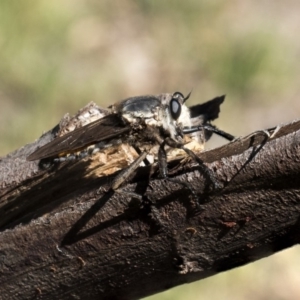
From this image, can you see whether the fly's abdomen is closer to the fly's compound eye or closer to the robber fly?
the robber fly

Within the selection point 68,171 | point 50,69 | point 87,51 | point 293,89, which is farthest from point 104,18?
point 68,171

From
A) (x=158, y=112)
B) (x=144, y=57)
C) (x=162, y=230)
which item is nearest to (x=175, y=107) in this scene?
(x=158, y=112)

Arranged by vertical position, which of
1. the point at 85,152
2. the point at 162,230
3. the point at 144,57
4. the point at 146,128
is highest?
the point at 144,57

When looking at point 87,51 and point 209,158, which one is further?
point 87,51

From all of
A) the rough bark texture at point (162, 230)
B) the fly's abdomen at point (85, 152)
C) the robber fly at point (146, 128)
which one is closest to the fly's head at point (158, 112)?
→ the robber fly at point (146, 128)

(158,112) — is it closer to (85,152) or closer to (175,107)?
(175,107)

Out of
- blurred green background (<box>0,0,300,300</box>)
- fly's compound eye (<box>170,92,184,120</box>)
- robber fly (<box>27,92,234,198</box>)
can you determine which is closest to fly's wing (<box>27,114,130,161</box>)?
robber fly (<box>27,92,234,198</box>)

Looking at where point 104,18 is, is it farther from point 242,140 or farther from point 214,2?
point 242,140

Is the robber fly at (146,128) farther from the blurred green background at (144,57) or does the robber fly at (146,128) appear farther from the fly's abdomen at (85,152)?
the blurred green background at (144,57)
